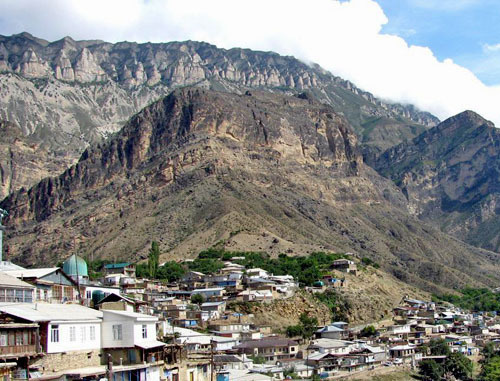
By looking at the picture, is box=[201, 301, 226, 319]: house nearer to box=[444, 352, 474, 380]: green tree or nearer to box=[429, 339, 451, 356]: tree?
box=[429, 339, 451, 356]: tree

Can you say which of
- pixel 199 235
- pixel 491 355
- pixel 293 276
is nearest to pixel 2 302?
pixel 491 355

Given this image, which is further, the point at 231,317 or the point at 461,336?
the point at 461,336

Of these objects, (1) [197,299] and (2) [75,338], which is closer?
(2) [75,338]

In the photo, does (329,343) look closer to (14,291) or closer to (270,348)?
(270,348)

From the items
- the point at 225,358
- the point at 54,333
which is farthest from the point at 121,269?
the point at 54,333

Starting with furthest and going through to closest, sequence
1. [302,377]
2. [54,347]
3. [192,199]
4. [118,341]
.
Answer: [192,199]
[302,377]
[118,341]
[54,347]

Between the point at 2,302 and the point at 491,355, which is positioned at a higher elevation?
the point at 2,302

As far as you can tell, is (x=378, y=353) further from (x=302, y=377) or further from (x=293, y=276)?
(x=293, y=276)
